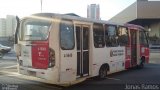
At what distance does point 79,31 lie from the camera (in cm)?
1300

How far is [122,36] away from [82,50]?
4.42 metres

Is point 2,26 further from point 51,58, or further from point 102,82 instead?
point 51,58

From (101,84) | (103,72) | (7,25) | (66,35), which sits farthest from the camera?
(7,25)

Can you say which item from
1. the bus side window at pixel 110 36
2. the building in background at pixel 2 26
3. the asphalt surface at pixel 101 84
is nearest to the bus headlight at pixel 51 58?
the asphalt surface at pixel 101 84

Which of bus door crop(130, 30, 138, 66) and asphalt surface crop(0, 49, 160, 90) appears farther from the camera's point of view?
bus door crop(130, 30, 138, 66)

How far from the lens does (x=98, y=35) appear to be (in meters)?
14.5

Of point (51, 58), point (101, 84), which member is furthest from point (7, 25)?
point (51, 58)

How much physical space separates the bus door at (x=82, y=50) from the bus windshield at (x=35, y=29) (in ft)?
4.43

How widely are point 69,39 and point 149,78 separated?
5.19 metres

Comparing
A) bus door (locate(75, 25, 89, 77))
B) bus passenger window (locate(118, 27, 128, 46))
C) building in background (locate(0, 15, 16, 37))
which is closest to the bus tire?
bus door (locate(75, 25, 89, 77))

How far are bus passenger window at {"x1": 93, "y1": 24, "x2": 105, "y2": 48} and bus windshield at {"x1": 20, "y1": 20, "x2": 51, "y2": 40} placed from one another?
2.74 m

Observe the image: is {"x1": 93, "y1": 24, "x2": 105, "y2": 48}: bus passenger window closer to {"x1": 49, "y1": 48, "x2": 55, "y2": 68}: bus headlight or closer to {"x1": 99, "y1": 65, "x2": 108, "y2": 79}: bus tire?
{"x1": 99, "y1": 65, "x2": 108, "y2": 79}: bus tire

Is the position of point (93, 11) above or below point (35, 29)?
above

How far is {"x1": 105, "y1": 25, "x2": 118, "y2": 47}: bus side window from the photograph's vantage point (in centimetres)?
1530
